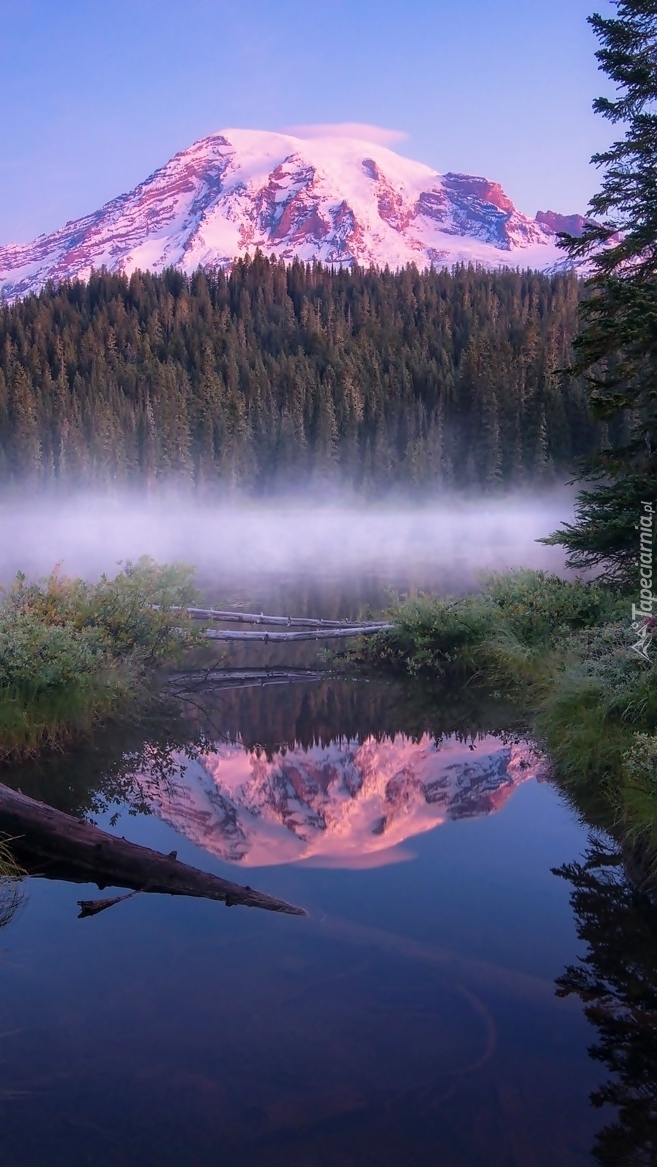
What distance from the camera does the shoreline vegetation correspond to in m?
8.84

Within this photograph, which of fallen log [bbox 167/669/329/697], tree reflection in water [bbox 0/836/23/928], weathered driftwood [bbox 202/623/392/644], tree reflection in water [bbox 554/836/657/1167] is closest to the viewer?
tree reflection in water [bbox 554/836/657/1167]

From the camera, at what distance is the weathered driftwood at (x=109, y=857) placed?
7.73m

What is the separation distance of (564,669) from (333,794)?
3.64 m

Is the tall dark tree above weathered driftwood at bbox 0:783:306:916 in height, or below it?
above

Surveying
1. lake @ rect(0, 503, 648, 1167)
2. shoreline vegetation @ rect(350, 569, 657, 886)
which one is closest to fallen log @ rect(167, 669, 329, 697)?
shoreline vegetation @ rect(350, 569, 657, 886)

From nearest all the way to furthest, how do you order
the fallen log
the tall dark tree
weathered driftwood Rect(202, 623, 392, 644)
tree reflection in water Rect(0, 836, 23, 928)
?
1. tree reflection in water Rect(0, 836, 23, 928)
2. the tall dark tree
3. the fallen log
4. weathered driftwood Rect(202, 623, 392, 644)

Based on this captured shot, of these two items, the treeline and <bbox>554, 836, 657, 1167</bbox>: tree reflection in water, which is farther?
the treeline

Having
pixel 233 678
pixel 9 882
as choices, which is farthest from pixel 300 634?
pixel 9 882

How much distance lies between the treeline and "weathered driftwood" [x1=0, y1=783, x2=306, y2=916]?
51.9 m

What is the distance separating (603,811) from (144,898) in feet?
15.5

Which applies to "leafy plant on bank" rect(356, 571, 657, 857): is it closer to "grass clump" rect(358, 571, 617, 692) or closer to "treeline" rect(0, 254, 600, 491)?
"grass clump" rect(358, 571, 617, 692)

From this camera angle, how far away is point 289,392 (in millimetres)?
92500

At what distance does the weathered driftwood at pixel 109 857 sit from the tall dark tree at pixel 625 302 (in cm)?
653

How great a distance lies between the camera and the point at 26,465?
Result: 270ft
